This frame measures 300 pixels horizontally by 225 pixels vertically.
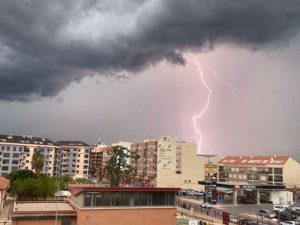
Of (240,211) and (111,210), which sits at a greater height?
(111,210)

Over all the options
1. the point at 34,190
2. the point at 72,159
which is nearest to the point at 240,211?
the point at 34,190

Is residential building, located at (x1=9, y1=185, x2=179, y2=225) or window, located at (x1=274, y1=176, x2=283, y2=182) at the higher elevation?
window, located at (x1=274, y1=176, x2=283, y2=182)

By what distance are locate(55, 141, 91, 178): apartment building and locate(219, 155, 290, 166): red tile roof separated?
2828 inches

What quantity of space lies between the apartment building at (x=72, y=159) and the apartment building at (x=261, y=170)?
70729mm

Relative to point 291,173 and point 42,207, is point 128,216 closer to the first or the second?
point 42,207

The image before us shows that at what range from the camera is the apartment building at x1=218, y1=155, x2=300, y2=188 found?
127 metres

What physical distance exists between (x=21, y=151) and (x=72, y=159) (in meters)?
28.7

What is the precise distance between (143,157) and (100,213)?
361ft

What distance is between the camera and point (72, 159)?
7087 inches

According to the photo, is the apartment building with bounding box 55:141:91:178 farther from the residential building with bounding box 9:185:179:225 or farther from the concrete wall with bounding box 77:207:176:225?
the concrete wall with bounding box 77:207:176:225

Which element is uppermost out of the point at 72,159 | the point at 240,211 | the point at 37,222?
the point at 72,159

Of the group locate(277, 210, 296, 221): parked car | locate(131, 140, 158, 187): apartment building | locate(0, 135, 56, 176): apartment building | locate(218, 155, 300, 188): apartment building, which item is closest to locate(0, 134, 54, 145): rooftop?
locate(0, 135, 56, 176): apartment building

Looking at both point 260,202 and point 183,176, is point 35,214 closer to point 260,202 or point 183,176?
point 260,202

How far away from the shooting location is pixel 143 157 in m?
161
